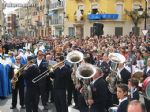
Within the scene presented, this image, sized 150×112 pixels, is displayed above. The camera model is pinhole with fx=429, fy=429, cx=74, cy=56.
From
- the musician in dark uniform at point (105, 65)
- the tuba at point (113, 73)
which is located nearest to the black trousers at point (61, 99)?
the tuba at point (113, 73)

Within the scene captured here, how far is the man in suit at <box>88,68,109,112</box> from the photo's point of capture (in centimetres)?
914

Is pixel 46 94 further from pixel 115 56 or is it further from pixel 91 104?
pixel 91 104

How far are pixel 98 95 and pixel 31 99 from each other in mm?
3374

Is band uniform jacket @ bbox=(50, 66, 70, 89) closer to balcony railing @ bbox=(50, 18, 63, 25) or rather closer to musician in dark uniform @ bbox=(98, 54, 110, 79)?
musician in dark uniform @ bbox=(98, 54, 110, 79)

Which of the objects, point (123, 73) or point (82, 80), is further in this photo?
point (123, 73)

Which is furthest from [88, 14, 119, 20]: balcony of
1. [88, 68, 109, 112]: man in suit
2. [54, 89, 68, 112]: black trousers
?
[88, 68, 109, 112]: man in suit

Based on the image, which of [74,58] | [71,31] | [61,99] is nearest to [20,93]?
[61,99]

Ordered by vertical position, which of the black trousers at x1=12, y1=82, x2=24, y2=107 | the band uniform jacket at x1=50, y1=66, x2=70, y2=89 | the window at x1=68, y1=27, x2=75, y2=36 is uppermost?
the band uniform jacket at x1=50, y1=66, x2=70, y2=89

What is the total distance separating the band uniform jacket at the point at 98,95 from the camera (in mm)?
9141

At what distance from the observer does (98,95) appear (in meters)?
9.19

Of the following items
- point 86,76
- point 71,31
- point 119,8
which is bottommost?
point 71,31

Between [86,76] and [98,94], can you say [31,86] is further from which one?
[98,94]

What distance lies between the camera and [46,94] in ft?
47.3

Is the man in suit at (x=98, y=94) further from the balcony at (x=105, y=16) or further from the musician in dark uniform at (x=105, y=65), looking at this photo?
the balcony at (x=105, y=16)
